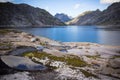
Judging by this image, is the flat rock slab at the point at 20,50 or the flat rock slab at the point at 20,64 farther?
the flat rock slab at the point at 20,50

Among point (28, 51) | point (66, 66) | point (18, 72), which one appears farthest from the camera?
point (28, 51)

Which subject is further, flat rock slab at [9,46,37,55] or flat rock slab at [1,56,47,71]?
flat rock slab at [9,46,37,55]

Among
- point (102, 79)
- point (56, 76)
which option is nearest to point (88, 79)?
point (102, 79)

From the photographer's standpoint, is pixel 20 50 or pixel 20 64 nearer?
pixel 20 64

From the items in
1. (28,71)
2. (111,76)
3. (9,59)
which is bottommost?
(111,76)

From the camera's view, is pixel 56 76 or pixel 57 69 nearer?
pixel 56 76

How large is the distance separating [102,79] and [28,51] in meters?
15.2

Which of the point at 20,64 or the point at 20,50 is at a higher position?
the point at 20,50

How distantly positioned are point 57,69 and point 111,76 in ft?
27.5

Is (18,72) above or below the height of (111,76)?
above

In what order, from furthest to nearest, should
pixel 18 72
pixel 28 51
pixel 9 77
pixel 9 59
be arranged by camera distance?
pixel 28 51, pixel 9 59, pixel 18 72, pixel 9 77

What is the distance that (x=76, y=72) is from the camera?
21.7 m

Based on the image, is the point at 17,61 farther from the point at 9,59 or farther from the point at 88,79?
the point at 88,79

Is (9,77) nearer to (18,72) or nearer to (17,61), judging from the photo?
(18,72)
